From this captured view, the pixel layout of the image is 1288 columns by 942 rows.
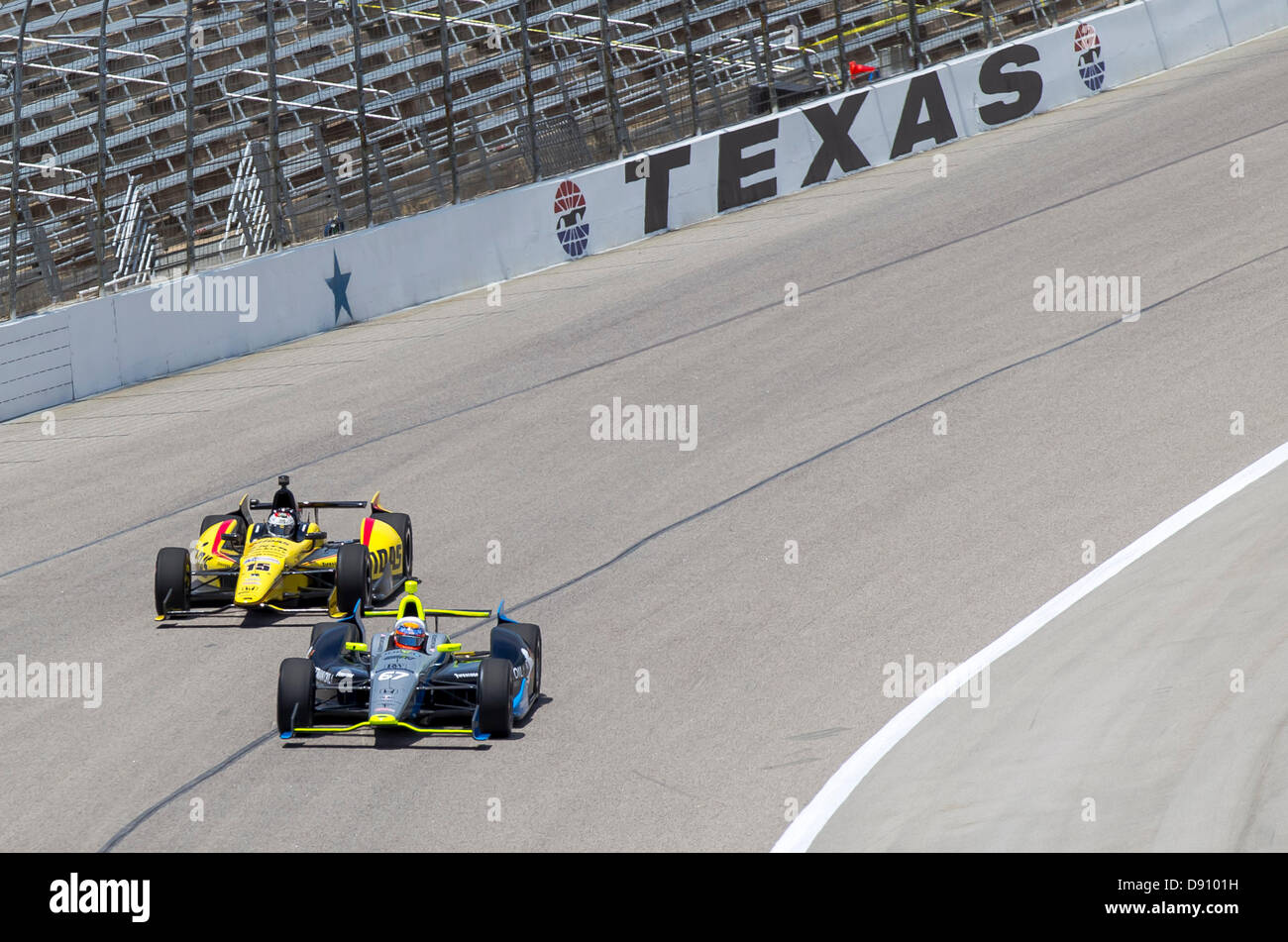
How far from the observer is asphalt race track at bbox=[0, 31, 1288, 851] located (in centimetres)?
812

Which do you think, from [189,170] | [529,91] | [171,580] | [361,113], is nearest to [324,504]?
[171,580]

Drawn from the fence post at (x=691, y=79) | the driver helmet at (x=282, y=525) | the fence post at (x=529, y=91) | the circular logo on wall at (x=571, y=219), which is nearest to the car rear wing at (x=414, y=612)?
the driver helmet at (x=282, y=525)

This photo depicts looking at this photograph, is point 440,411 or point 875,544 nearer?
point 875,544

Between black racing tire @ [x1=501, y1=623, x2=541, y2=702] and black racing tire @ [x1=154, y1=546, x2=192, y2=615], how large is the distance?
2880mm

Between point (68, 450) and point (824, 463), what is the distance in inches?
323

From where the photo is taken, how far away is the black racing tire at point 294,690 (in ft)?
28.9

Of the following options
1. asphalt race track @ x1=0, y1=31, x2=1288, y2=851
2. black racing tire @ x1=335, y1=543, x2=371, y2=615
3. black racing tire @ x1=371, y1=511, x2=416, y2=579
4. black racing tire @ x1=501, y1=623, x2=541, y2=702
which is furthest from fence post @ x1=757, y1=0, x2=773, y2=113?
black racing tire @ x1=501, y1=623, x2=541, y2=702

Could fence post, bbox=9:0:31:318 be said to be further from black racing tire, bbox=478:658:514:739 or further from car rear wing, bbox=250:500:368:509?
black racing tire, bbox=478:658:514:739

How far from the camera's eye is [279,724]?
29.1 feet

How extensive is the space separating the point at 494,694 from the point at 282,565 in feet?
9.38

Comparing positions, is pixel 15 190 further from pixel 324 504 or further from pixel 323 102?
pixel 324 504

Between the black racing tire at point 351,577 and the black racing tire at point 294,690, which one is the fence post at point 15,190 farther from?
the black racing tire at point 294,690
